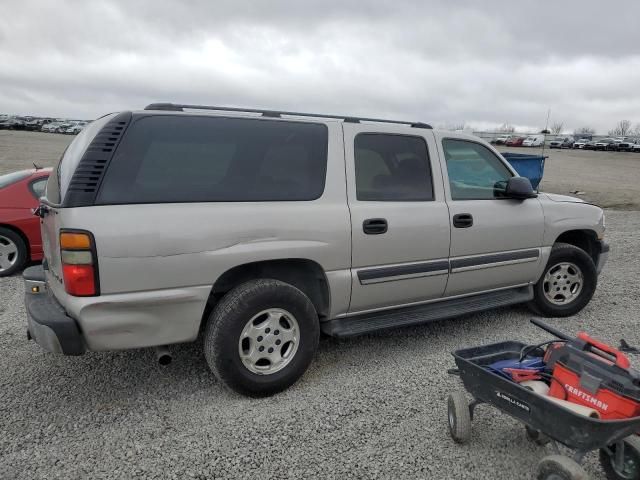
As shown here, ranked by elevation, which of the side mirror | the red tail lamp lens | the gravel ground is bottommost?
the gravel ground

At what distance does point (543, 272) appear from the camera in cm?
468

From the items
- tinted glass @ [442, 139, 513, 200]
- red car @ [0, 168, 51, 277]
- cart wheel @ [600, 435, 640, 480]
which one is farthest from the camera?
red car @ [0, 168, 51, 277]

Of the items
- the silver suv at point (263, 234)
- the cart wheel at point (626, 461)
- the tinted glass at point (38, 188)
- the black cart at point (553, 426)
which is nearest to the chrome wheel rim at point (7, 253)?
the tinted glass at point (38, 188)

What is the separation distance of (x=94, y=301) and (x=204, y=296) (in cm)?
61

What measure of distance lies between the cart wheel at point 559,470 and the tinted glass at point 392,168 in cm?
198

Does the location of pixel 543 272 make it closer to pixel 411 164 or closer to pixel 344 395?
pixel 411 164

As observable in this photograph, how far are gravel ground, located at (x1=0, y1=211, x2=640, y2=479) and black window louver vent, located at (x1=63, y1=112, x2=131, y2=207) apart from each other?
4.39 feet

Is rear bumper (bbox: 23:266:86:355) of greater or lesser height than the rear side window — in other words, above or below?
below

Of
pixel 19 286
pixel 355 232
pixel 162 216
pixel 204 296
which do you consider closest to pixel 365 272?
pixel 355 232

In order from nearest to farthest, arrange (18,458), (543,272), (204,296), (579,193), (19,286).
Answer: (18,458) → (204,296) → (543,272) → (19,286) → (579,193)

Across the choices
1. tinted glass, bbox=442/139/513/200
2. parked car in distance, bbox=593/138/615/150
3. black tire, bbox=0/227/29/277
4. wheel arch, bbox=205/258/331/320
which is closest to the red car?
black tire, bbox=0/227/29/277

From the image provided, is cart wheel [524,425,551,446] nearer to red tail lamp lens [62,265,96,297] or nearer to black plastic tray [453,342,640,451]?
black plastic tray [453,342,640,451]

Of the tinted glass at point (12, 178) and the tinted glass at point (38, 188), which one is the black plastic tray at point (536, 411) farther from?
the tinted glass at point (12, 178)

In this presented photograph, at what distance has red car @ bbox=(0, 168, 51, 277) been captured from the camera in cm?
597
